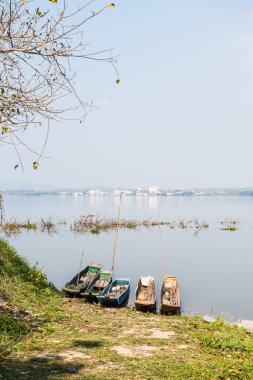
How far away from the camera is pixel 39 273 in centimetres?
2102

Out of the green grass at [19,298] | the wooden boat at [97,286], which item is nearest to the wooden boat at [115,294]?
the wooden boat at [97,286]

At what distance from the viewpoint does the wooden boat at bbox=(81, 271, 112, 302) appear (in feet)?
69.1

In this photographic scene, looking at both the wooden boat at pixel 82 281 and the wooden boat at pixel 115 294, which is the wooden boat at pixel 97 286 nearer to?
the wooden boat at pixel 82 281

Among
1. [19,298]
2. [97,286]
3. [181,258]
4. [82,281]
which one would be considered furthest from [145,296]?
[181,258]

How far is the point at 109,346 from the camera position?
37.2 ft

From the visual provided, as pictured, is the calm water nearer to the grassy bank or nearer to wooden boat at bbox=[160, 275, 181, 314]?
wooden boat at bbox=[160, 275, 181, 314]

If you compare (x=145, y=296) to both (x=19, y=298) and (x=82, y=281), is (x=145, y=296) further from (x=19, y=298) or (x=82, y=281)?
(x=19, y=298)

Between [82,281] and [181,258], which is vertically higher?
[82,281]

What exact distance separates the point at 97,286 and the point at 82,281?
2.15 metres

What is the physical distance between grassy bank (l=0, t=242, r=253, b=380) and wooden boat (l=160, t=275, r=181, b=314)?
3183 mm

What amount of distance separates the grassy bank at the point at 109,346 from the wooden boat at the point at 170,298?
3.18 meters

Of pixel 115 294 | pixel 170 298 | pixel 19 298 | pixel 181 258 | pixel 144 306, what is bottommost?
pixel 181 258

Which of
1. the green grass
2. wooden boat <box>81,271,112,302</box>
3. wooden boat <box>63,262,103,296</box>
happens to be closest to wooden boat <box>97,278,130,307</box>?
wooden boat <box>81,271,112,302</box>

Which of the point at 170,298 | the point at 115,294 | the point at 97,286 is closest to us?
the point at 170,298
